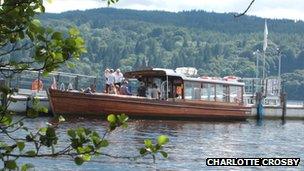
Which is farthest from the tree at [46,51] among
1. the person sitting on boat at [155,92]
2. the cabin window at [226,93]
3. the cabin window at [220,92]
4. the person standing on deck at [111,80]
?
the cabin window at [226,93]

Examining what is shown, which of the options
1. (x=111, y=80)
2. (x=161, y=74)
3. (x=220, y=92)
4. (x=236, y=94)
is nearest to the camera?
(x=111, y=80)

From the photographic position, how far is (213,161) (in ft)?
60.4

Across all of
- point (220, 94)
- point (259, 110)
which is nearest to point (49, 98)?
point (220, 94)

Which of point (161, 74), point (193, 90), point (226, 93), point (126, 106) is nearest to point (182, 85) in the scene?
point (193, 90)

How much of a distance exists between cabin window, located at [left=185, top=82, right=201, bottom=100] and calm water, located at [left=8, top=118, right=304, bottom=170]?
2.86 metres

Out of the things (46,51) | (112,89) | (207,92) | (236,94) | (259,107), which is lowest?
(259,107)

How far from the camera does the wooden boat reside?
33.1 m

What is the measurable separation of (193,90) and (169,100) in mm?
2077

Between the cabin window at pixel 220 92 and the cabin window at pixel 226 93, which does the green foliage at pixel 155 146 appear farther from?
the cabin window at pixel 226 93

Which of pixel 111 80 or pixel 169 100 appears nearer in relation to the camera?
pixel 169 100

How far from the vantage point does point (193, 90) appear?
36.9m

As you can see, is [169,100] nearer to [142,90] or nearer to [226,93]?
[142,90]

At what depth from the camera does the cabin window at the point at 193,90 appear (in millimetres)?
36719

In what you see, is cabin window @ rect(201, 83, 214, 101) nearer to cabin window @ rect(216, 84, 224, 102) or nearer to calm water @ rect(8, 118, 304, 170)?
cabin window @ rect(216, 84, 224, 102)
